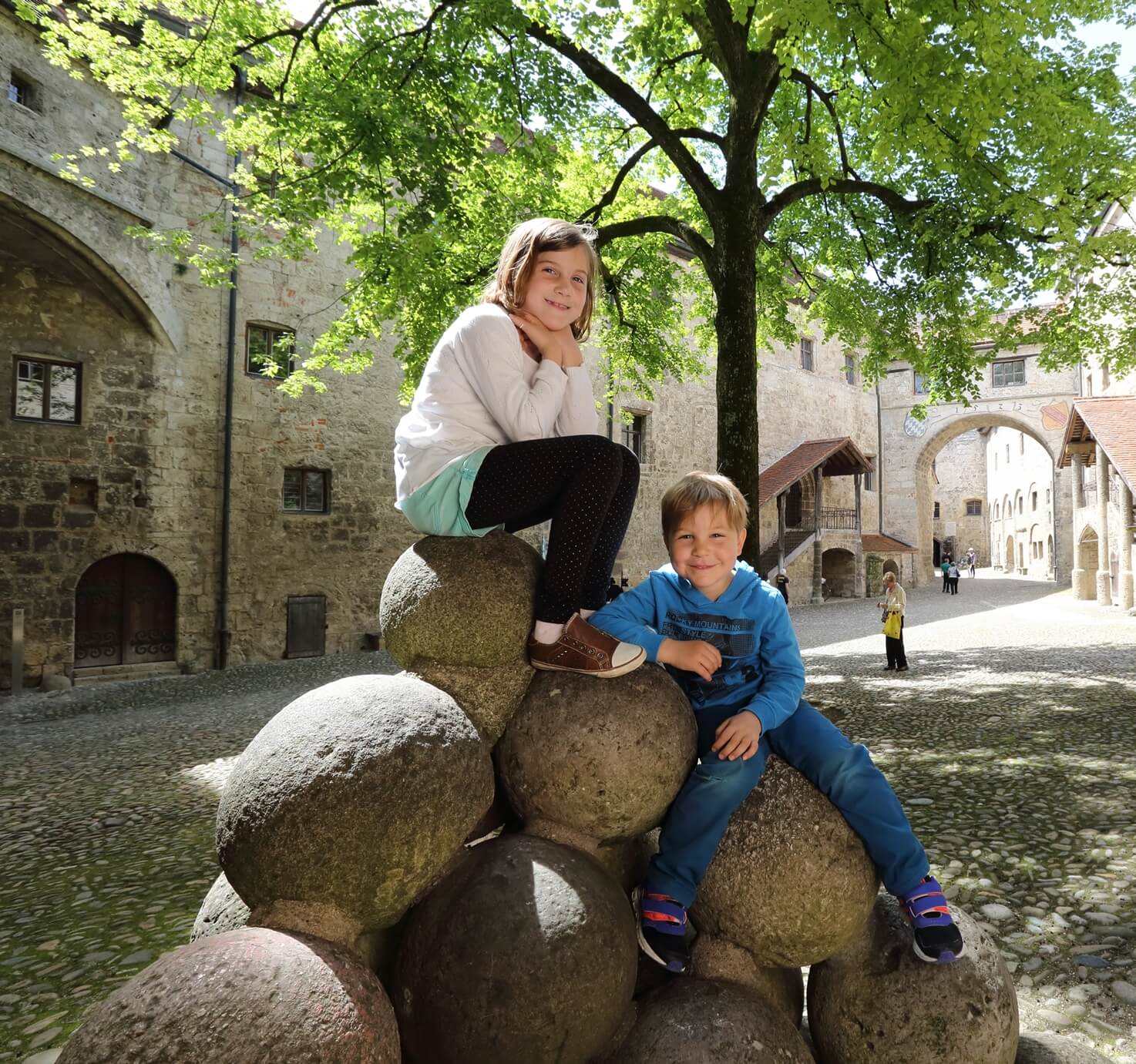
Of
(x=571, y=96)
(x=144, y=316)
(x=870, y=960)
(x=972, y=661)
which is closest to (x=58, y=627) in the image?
(x=144, y=316)

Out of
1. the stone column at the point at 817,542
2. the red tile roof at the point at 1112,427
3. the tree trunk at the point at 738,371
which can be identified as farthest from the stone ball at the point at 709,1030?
the stone column at the point at 817,542

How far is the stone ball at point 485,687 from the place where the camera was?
2.16 m

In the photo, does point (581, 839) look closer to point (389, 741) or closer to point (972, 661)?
point (389, 741)

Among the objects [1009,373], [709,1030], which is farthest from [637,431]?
[709,1030]

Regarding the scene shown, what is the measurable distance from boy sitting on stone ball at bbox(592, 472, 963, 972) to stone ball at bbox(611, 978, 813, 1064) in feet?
0.32

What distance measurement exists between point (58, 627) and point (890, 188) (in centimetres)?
1318

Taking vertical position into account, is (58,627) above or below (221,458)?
below

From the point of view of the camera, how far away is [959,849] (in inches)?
167

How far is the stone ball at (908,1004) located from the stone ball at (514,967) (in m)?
0.70

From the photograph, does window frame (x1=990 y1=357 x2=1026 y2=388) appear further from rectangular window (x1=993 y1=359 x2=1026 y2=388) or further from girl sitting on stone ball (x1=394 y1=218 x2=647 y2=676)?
girl sitting on stone ball (x1=394 y1=218 x2=647 y2=676)

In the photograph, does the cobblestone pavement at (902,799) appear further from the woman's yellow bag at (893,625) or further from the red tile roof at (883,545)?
the red tile roof at (883,545)

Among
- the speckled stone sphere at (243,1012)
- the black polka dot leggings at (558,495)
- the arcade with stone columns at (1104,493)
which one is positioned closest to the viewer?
the speckled stone sphere at (243,1012)

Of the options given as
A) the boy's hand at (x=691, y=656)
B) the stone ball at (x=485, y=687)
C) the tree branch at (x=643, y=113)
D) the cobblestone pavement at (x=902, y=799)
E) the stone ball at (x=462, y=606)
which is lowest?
the cobblestone pavement at (x=902, y=799)

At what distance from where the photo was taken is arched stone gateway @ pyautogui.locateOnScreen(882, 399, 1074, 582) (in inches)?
1184
